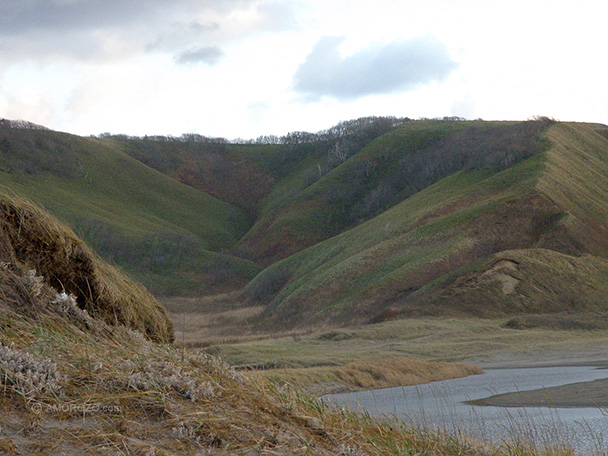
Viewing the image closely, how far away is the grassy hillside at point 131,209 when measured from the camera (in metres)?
97.7

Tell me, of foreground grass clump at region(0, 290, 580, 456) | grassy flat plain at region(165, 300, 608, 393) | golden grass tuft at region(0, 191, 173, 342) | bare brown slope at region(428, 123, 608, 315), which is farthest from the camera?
bare brown slope at region(428, 123, 608, 315)

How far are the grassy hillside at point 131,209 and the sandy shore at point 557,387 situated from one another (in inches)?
2138

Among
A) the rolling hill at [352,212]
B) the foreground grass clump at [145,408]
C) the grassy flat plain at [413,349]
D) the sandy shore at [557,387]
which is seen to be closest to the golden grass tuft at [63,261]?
the foreground grass clump at [145,408]

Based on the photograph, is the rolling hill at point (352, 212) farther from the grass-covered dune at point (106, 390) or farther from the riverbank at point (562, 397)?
the riverbank at point (562, 397)

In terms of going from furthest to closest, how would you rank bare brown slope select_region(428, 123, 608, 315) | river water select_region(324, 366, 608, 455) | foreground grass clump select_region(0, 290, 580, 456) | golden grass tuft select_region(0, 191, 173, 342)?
bare brown slope select_region(428, 123, 608, 315)
river water select_region(324, 366, 608, 455)
golden grass tuft select_region(0, 191, 173, 342)
foreground grass clump select_region(0, 290, 580, 456)

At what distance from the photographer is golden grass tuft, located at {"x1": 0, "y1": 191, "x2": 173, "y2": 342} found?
6.41m

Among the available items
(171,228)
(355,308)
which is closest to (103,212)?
(171,228)

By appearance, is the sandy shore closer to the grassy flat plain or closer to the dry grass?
the grassy flat plain

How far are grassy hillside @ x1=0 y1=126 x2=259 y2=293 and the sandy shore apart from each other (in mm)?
54305

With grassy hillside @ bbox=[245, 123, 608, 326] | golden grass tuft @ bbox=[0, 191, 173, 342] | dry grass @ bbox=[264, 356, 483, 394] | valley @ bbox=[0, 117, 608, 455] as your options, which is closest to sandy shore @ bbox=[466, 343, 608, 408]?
valley @ bbox=[0, 117, 608, 455]

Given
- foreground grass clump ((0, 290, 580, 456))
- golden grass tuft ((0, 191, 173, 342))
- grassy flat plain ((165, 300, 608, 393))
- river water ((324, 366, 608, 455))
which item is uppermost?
golden grass tuft ((0, 191, 173, 342))

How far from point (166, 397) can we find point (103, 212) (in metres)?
109

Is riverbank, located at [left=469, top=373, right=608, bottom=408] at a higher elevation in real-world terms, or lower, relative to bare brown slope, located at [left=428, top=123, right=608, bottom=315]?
lower

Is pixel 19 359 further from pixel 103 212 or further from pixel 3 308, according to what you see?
pixel 103 212
